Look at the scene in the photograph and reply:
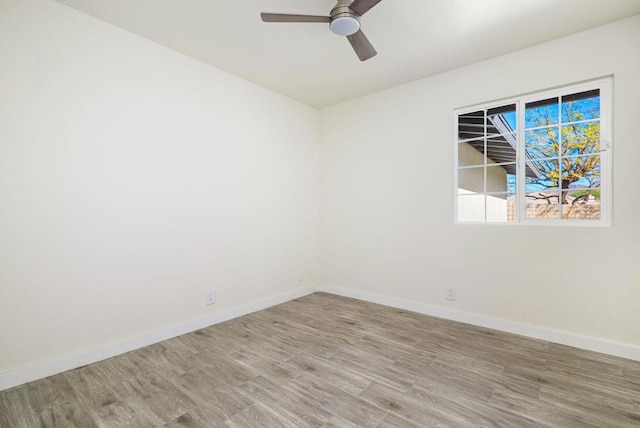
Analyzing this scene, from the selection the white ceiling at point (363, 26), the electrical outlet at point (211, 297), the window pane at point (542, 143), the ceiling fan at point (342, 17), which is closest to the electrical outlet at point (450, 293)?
the window pane at point (542, 143)

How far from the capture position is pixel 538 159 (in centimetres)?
271

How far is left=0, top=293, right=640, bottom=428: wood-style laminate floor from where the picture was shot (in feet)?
5.37

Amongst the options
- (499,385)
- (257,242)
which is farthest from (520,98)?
(257,242)

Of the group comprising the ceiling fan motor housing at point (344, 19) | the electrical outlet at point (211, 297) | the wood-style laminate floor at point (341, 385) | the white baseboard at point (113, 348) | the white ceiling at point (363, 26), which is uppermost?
the white ceiling at point (363, 26)

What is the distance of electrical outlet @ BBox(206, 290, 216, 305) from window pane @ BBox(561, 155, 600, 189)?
134 inches

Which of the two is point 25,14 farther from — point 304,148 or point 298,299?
point 298,299

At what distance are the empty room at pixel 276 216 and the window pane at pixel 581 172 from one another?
0.05 ft

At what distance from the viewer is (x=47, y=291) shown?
2074 mm

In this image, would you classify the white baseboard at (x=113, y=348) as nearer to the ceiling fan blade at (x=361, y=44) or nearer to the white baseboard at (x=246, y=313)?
the white baseboard at (x=246, y=313)

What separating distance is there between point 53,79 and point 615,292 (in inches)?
177

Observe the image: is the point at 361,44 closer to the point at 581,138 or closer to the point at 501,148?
the point at 501,148

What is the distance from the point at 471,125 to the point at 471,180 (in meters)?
0.57

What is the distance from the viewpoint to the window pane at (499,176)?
288 cm

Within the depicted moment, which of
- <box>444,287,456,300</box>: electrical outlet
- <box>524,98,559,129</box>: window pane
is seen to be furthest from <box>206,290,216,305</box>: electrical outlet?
<box>524,98,559,129</box>: window pane
